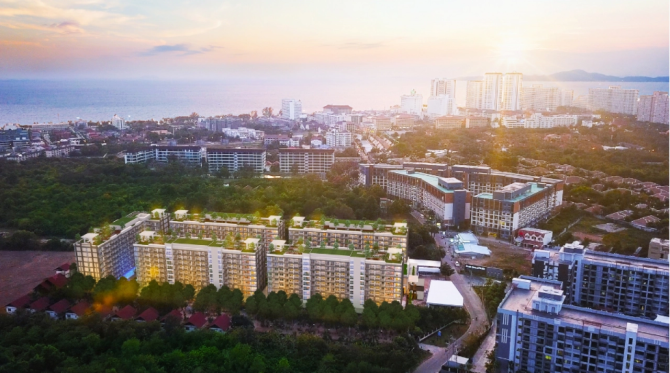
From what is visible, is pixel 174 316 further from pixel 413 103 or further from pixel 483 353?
pixel 413 103

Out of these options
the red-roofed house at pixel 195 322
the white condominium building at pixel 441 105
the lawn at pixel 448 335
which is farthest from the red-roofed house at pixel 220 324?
the white condominium building at pixel 441 105

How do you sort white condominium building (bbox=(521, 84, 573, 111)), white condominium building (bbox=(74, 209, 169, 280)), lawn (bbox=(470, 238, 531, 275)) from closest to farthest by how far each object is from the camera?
1. white condominium building (bbox=(74, 209, 169, 280))
2. lawn (bbox=(470, 238, 531, 275))
3. white condominium building (bbox=(521, 84, 573, 111))

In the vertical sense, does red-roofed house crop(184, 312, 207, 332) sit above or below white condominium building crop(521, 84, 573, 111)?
below

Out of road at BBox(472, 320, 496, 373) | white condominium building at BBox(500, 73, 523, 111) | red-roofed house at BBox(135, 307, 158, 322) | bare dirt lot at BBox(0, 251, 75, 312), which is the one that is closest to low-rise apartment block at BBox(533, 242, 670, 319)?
road at BBox(472, 320, 496, 373)

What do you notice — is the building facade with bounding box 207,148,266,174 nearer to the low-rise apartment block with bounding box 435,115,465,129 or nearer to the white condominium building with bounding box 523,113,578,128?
the low-rise apartment block with bounding box 435,115,465,129

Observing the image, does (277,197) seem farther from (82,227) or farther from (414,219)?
(82,227)

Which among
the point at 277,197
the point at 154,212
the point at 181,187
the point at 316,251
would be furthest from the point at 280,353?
the point at 181,187
